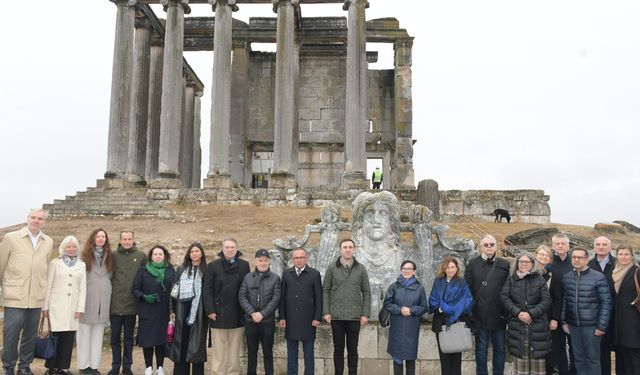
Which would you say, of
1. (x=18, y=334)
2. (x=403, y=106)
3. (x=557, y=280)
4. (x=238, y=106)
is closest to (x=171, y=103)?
(x=238, y=106)

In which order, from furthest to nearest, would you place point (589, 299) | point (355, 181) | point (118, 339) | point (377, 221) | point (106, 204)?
1. point (355, 181)
2. point (106, 204)
3. point (377, 221)
4. point (118, 339)
5. point (589, 299)

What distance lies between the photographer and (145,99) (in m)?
27.2

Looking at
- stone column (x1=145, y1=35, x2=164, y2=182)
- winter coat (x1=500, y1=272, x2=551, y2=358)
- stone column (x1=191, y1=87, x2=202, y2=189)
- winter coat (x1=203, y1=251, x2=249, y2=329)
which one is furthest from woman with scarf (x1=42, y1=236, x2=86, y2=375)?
stone column (x1=191, y1=87, x2=202, y2=189)

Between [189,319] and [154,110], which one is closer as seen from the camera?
[189,319]

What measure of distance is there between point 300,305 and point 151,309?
197 centimetres

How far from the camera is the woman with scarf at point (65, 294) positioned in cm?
679

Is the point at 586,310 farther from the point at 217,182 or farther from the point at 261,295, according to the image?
the point at 217,182

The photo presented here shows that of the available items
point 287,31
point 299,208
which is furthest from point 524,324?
point 287,31

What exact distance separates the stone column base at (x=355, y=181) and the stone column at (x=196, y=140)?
41.9 feet

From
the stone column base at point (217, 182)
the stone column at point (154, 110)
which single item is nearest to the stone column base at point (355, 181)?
the stone column base at point (217, 182)

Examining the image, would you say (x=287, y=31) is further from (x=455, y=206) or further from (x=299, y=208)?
(x=455, y=206)

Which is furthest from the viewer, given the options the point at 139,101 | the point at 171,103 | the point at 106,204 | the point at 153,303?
the point at 139,101

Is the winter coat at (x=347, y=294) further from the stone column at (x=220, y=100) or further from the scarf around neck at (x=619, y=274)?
the stone column at (x=220, y=100)

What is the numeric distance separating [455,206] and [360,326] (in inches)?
642
